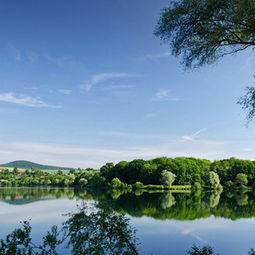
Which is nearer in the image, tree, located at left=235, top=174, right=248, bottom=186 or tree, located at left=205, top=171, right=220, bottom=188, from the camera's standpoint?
tree, located at left=205, top=171, right=220, bottom=188

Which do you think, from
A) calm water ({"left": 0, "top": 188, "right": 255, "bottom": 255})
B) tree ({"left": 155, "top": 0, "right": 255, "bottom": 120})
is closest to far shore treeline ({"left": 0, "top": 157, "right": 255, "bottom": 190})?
calm water ({"left": 0, "top": 188, "right": 255, "bottom": 255})

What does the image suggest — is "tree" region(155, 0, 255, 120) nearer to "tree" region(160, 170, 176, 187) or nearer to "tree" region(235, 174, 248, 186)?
"tree" region(160, 170, 176, 187)

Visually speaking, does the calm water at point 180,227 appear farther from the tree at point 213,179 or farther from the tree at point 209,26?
the tree at point 213,179

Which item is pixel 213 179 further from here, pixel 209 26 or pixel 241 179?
pixel 209 26

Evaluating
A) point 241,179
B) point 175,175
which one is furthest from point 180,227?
point 241,179

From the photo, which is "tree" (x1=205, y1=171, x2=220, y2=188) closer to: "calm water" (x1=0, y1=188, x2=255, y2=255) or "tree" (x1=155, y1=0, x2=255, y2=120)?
"calm water" (x1=0, y1=188, x2=255, y2=255)

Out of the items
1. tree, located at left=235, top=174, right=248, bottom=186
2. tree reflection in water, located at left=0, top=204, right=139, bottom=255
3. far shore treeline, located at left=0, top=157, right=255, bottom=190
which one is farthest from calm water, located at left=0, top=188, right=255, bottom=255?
tree, located at left=235, top=174, right=248, bottom=186

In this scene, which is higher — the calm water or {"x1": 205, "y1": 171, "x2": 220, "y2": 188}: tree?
{"x1": 205, "y1": 171, "x2": 220, "y2": 188}: tree

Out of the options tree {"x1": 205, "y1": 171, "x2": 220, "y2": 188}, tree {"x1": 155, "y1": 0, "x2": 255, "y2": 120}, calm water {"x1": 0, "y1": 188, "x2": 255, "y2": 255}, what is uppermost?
tree {"x1": 155, "y1": 0, "x2": 255, "y2": 120}

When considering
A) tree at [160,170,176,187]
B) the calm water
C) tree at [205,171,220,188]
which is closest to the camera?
the calm water

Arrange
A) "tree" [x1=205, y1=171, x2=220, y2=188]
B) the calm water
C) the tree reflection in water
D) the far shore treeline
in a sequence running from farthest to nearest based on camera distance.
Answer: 1. the far shore treeline
2. "tree" [x1=205, y1=171, x2=220, y2=188]
3. the calm water
4. the tree reflection in water

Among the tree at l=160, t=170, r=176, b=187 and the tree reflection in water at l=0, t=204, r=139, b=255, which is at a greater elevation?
the tree reflection in water at l=0, t=204, r=139, b=255

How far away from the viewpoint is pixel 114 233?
679cm

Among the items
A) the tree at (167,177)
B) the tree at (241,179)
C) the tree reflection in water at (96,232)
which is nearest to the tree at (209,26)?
the tree reflection in water at (96,232)
